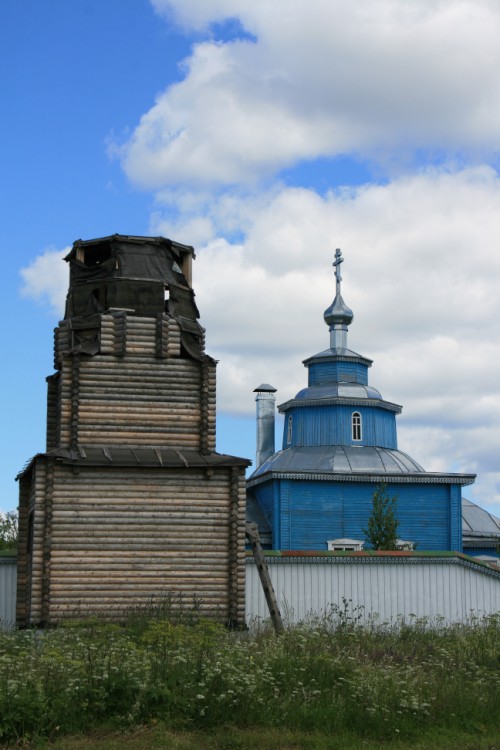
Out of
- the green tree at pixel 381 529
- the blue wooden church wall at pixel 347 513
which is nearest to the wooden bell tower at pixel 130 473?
the green tree at pixel 381 529

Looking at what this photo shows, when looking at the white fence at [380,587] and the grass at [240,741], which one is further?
the white fence at [380,587]

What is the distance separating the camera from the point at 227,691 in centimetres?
1237

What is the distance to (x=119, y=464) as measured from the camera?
22094 millimetres

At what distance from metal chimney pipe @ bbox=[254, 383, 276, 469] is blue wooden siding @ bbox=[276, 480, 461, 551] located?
7.94 m

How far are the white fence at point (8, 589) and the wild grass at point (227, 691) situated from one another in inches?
364

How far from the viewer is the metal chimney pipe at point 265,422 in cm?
4962

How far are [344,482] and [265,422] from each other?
30.5 ft

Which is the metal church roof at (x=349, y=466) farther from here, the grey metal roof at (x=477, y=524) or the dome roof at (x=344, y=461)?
the grey metal roof at (x=477, y=524)

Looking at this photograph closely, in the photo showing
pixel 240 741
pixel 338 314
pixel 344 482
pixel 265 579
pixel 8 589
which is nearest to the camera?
pixel 240 741

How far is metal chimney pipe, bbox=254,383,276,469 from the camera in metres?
49.6

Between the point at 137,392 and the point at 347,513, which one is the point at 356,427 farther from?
the point at 137,392

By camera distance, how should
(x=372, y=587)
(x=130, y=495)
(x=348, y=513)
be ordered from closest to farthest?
(x=130, y=495) → (x=372, y=587) → (x=348, y=513)

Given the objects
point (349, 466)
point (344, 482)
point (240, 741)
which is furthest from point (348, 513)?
point (240, 741)

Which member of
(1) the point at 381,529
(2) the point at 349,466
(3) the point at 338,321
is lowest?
(1) the point at 381,529
